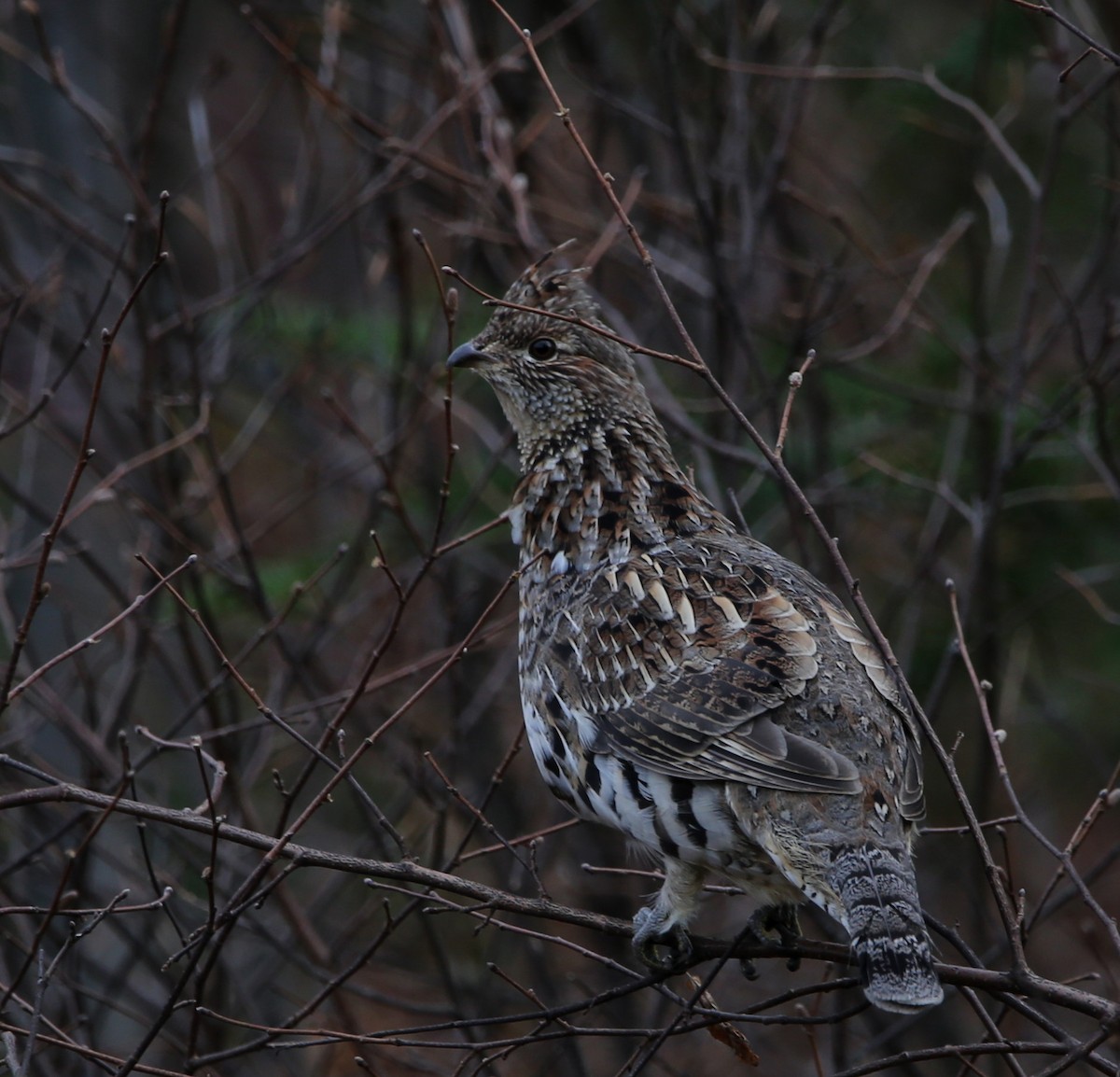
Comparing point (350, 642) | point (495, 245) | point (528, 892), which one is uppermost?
point (495, 245)

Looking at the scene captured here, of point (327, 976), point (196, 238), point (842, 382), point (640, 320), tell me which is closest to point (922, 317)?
point (842, 382)

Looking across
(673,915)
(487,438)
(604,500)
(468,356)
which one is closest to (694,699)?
(673,915)

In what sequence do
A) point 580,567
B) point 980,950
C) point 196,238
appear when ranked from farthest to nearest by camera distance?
point 196,238
point 980,950
point 580,567

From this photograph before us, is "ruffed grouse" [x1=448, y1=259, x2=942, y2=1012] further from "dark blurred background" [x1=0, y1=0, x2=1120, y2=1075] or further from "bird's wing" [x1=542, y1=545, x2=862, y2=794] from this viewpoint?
"dark blurred background" [x1=0, y1=0, x2=1120, y2=1075]

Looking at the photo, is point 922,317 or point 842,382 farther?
point 842,382

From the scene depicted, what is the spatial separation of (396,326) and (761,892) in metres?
5.39

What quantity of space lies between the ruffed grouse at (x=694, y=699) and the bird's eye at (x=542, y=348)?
0.04 m

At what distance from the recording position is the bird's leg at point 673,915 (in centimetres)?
426

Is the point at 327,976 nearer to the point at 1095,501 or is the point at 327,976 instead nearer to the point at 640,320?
the point at 640,320

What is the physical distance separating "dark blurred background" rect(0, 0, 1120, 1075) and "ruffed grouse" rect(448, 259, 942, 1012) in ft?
1.39

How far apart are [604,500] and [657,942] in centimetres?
161

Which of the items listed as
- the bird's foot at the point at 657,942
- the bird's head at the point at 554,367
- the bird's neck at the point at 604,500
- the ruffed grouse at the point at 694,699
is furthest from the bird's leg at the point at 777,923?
the bird's head at the point at 554,367

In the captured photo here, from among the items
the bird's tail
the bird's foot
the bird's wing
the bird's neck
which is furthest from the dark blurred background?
the bird's tail

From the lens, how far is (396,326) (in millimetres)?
8812
